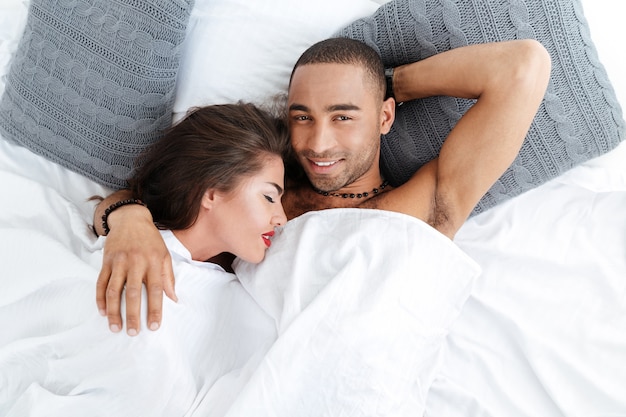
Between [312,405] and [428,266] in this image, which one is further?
[428,266]

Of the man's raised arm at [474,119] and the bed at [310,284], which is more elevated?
the man's raised arm at [474,119]

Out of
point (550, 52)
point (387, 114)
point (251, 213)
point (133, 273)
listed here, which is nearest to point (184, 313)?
point (133, 273)

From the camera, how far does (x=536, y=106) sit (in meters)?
1.46

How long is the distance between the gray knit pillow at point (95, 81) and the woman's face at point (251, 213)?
1.36 ft

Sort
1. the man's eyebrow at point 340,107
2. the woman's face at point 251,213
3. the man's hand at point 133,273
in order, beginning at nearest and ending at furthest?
1. the man's hand at point 133,273
2. the woman's face at point 251,213
3. the man's eyebrow at point 340,107

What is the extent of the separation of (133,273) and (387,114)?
89 cm

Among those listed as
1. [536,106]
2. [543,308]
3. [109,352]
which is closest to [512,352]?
[543,308]

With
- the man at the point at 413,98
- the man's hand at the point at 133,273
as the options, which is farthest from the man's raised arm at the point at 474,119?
the man's hand at the point at 133,273

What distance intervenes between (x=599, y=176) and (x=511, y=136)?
1.29 ft

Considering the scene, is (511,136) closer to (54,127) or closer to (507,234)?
(507,234)

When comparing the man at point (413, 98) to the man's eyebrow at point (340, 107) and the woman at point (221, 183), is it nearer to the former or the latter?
the man's eyebrow at point (340, 107)

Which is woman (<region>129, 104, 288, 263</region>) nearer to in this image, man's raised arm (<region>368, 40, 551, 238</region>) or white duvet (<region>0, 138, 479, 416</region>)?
white duvet (<region>0, 138, 479, 416</region>)

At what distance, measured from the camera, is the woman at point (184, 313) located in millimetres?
1204

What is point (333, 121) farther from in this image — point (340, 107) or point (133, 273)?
point (133, 273)
